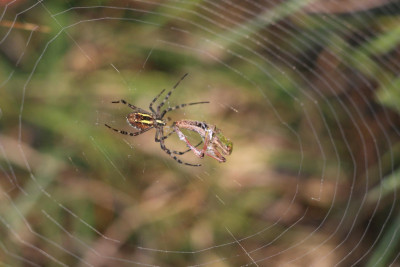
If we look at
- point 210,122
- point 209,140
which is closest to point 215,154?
point 209,140

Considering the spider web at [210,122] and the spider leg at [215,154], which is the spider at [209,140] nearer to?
the spider leg at [215,154]

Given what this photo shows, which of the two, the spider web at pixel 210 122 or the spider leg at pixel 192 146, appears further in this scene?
the spider web at pixel 210 122

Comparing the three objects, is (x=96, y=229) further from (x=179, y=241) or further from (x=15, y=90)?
(x=15, y=90)

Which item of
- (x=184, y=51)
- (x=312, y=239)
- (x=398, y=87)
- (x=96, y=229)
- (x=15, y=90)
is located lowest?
(x=96, y=229)

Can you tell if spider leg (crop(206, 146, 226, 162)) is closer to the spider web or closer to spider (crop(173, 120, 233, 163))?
spider (crop(173, 120, 233, 163))

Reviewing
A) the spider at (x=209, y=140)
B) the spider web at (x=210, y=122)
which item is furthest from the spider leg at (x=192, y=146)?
the spider web at (x=210, y=122)

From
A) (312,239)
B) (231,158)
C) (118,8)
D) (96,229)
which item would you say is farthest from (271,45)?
(96,229)

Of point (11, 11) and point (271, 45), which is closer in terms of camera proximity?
point (11, 11)
